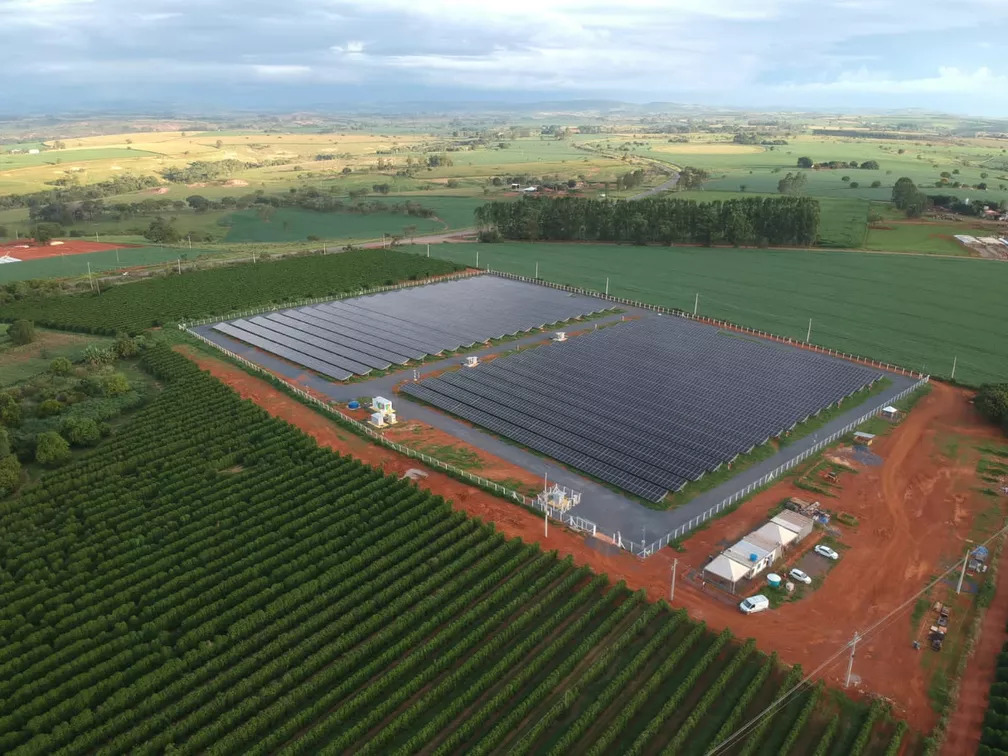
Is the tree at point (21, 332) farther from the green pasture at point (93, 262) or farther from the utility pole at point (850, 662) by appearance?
the utility pole at point (850, 662)

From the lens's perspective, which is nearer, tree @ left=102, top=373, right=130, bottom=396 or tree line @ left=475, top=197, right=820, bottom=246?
tree @ left=102, top=373, right=130, bottom=396

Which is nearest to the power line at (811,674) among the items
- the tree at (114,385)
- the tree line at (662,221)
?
the tree at (114,385)

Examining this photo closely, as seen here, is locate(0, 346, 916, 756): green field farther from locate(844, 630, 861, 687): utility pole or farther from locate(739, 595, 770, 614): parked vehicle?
locate(739, 595, 770, 614): parked vehicle

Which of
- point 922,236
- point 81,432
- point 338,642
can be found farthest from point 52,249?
point 922,236

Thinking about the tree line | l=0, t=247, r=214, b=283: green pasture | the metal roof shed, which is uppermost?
the tree line

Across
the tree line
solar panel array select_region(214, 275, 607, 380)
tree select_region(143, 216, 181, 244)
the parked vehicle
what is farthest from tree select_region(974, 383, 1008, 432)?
tree select_region(143, 216, 181, 244)
